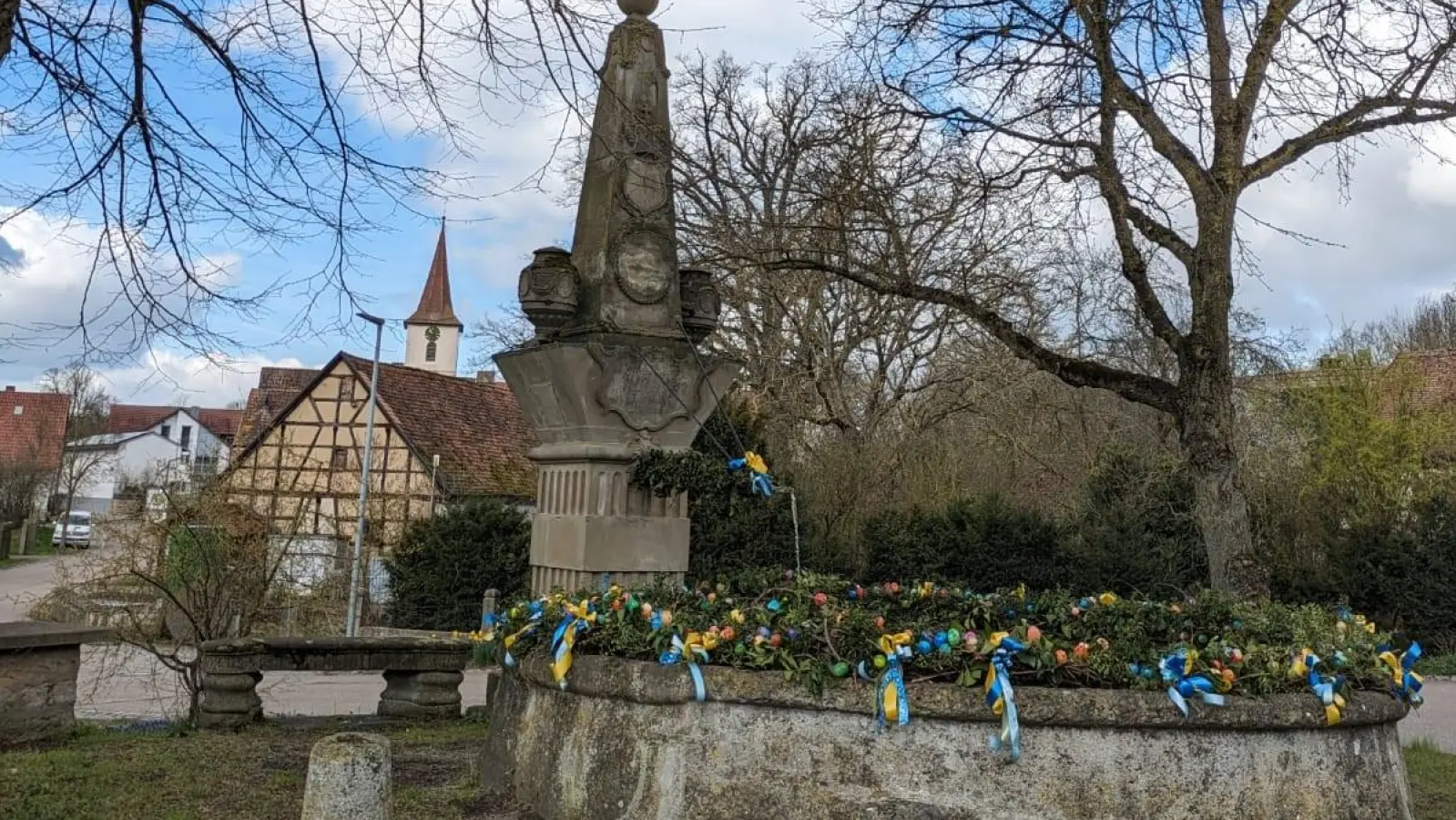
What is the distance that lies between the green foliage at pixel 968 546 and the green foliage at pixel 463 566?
5.52m

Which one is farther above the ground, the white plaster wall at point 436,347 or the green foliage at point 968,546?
the white plaster wall at point 436,347

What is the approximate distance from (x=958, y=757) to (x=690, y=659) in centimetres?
100

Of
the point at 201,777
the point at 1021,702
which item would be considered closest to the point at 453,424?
the point at 201,777

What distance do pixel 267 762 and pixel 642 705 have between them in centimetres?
322

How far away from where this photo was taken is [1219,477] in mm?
8617

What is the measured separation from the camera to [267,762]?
6.45 meters

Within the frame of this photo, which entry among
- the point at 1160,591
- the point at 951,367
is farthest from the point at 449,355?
the point at 1160,591

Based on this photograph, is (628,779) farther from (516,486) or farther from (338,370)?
(338,370)

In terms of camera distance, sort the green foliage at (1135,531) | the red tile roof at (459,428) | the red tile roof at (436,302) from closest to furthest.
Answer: the green foliage at (1135,531), the red tile roof at (459,428), the red tile roof at (436,302)

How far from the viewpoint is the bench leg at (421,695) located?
8.70m

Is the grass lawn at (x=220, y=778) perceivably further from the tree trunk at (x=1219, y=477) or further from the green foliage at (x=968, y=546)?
the green foliage at (x=968, y=546)

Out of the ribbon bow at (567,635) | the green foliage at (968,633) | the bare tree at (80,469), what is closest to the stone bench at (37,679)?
the green foliage at (968,633)

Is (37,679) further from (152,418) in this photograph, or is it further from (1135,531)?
(152,418)

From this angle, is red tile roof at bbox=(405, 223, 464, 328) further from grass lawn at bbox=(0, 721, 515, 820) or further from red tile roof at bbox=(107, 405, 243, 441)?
grass lawn at bbox=(0, 721, 515, 820)
